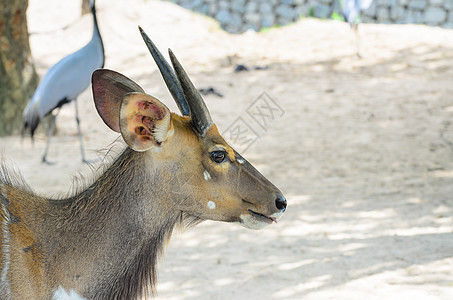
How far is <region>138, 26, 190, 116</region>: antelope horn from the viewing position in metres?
2.65

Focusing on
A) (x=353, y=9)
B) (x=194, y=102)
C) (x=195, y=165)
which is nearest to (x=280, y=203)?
(x=195, y=165)

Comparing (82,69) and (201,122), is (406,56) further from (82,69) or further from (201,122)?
(201,122)

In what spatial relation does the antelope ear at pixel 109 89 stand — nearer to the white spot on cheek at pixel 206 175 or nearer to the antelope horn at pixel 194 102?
the antelope horn at pixel 194 102

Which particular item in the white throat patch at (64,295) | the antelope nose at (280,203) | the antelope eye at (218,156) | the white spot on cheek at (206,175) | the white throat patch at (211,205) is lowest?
the white throat patch at (64,295)

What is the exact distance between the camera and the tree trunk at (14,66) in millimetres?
8070

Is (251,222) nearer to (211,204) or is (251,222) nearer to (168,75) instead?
(211,204)

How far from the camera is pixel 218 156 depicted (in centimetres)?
264

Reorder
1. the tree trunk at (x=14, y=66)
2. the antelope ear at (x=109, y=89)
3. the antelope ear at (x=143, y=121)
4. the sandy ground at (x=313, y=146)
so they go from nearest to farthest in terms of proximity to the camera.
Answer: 1. the antelope ear at (x=143, y=121)
2. the antelope ear at (x=109, y=89)
3. the sandy ground at (x=313, y=146)
4. the tree trunk at (x=14, y=66)

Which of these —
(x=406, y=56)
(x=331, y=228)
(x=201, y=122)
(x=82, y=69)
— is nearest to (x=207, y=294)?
(x=331, y=228)

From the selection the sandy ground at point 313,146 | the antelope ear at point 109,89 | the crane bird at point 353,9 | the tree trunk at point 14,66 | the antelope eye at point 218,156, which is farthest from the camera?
the crane bird at point 353,9

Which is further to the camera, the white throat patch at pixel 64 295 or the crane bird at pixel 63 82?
the crane bird at pixel 63 82

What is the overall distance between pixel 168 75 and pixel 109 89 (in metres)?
0.28

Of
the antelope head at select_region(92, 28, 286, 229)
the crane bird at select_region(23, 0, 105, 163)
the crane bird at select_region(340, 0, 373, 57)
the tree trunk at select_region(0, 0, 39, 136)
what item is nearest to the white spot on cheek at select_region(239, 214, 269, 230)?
the antelope head at select_region(92, 28, 286, 229)

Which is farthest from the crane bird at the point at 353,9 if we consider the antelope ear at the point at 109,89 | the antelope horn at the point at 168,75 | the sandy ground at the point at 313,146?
the antelope ear at the point at 109,89
